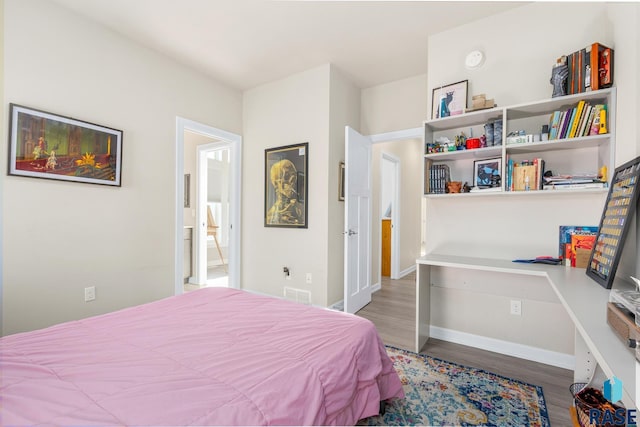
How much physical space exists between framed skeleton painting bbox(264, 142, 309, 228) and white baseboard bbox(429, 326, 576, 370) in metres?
1.85

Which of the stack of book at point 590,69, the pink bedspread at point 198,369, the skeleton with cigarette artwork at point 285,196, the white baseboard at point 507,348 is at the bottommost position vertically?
the white baseboard at point 507,348

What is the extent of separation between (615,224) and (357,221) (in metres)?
2.29

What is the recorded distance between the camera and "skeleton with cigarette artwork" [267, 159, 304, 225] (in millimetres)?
3609

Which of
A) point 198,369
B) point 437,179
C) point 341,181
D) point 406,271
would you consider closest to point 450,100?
point 437,179

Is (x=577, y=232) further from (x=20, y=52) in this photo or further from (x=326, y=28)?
(x=20, y=52)

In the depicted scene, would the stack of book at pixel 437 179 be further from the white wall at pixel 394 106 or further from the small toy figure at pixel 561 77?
the white wall at pixel 394 106

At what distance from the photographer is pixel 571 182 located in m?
2.05

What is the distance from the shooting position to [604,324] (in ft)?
2.99

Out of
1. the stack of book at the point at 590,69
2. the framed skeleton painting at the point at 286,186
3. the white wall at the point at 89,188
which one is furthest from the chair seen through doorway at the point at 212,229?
the stack of book at the point at 590,69

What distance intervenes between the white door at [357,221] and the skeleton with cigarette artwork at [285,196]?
66 cm

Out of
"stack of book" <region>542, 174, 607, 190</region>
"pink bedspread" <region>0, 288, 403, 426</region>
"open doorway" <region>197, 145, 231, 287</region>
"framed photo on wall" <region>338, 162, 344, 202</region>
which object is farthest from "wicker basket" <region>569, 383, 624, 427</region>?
"open doorway" <region>197, 145, 231, 287</region>

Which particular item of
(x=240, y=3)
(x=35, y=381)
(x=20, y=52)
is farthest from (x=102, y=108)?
(x=35, y=381)

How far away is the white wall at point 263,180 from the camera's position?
342 cm

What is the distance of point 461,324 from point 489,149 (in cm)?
157
